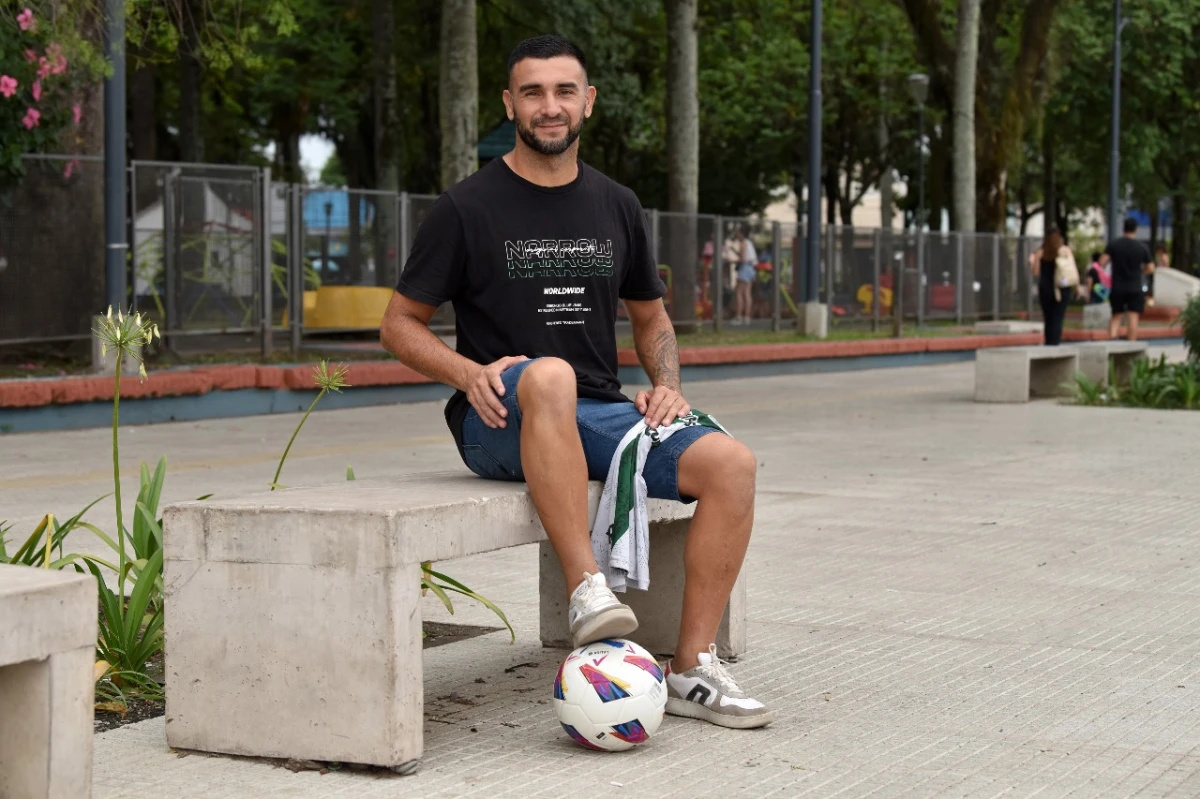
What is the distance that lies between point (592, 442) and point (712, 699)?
0.76 m

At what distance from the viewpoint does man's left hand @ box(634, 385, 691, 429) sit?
16.0 feet

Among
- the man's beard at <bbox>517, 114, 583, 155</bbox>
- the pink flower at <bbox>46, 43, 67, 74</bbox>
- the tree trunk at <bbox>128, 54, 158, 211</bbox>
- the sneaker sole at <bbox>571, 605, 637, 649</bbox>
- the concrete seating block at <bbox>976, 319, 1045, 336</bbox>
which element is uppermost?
the tree trunk at <bbox>128, 54, 158, 211</bbox>

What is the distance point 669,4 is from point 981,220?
1240cm

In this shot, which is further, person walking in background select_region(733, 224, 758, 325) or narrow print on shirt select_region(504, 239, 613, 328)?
person walking in background select_region(733, 224, 758, 325)

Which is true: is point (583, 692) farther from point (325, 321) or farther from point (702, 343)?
point (702, 343)

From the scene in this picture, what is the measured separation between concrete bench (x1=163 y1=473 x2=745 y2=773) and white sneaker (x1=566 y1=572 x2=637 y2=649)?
286 millimetres

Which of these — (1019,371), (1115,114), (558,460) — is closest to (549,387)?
(558,460)

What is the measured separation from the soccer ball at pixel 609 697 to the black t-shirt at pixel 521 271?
833 millimetres

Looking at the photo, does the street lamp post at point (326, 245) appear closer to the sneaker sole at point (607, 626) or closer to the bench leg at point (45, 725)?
the sneaker sole at point (607, 626)

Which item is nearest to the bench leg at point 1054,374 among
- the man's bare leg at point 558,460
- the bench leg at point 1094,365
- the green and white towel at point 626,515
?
the bench leg at point 1094,365

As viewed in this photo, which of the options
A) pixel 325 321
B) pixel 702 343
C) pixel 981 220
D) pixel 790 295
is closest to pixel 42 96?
pixel 325 321

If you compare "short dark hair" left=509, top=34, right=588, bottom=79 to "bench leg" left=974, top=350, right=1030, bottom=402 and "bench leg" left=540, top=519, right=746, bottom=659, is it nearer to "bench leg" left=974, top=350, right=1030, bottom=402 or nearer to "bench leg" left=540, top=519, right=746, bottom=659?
"bench leg" left=540, top=519, right=746, bottom=659

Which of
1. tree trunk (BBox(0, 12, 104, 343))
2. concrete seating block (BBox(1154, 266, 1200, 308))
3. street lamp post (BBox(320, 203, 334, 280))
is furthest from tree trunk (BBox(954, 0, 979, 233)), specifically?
tree trunk (BBox(0, 12, 104, 343))

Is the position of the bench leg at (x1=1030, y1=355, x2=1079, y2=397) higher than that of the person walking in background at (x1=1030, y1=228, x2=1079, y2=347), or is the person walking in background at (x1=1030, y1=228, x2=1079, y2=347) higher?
the person walking in background at (x1=1030, y1=228, x2=1079, y2=347)
